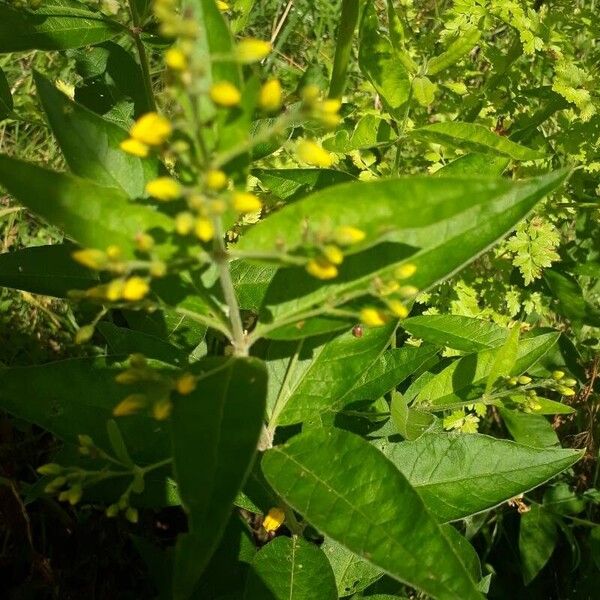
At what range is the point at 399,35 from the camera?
2.12m

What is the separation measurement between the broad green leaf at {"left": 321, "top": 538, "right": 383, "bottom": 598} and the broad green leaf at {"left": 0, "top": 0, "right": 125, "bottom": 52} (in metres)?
1.52

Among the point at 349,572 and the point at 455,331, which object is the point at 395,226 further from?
the point at 349,572

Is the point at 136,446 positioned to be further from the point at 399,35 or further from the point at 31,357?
the point at 31,357

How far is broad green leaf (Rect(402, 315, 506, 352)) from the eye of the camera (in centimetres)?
229

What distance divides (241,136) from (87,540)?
223 cm

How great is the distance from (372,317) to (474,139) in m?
0.91

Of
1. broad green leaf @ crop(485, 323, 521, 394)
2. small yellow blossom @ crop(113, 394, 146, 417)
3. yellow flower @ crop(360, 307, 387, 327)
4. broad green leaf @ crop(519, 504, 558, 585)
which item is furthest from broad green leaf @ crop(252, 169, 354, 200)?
broad green leaf @ crop(519, 504, 558, 585)

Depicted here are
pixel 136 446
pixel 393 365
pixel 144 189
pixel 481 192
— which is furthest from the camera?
pixel 393 365

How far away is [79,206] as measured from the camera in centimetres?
121

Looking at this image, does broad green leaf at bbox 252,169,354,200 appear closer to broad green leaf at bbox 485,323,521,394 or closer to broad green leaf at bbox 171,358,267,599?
broad green leaf at bbox 485,323,521,394

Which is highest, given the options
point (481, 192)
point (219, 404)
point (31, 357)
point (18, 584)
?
point (481, 192)

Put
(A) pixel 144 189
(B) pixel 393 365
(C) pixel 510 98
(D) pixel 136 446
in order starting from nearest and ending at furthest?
1. (A) pixel 144 189
2. (D) pixel 136 446
3. (B) pixel 393 365
4. (C) pixel 510 98

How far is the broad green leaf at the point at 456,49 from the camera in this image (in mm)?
2139

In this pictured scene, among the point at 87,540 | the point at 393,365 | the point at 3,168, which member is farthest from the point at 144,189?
the point at 87,540
